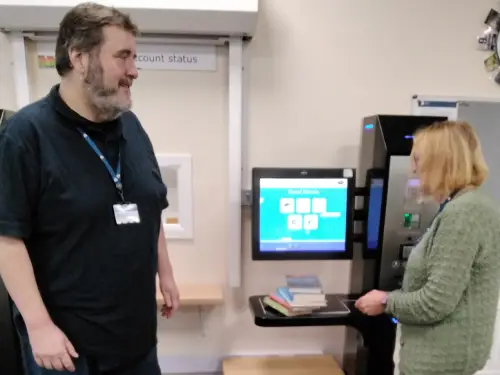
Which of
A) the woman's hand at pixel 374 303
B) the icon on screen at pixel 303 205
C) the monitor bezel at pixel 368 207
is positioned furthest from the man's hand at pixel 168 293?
the monitor bezel at pixel 368 207

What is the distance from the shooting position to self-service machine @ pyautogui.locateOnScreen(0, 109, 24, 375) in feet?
5.59

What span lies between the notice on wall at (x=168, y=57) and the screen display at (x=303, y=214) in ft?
2.26

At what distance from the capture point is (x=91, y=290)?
115 centimetres

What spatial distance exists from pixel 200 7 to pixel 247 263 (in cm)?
128

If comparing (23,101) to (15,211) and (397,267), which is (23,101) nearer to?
(15,211)

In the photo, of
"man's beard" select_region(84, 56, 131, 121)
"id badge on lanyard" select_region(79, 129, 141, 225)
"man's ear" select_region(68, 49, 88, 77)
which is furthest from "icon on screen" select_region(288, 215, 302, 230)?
"man's ear" select_region(68, 49, 88, 77)

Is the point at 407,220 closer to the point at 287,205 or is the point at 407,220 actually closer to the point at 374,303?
the point at 287,205

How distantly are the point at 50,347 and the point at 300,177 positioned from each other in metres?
1.22

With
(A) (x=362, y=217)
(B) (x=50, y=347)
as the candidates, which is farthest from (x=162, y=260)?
(A) (x=362, y=217)

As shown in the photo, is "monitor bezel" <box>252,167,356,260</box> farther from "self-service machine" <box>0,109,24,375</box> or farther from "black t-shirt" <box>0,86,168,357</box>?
"self-service machine" <box>0,109,24,375</box>

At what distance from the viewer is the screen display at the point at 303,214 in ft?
6.43

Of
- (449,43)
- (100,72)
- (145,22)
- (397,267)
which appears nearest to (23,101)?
(145,22)

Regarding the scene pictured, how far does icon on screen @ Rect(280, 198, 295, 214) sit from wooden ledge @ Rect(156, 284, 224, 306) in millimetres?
552

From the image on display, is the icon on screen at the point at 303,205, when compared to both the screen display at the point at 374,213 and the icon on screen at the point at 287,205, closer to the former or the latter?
the icon on screen at the point at 287,205
